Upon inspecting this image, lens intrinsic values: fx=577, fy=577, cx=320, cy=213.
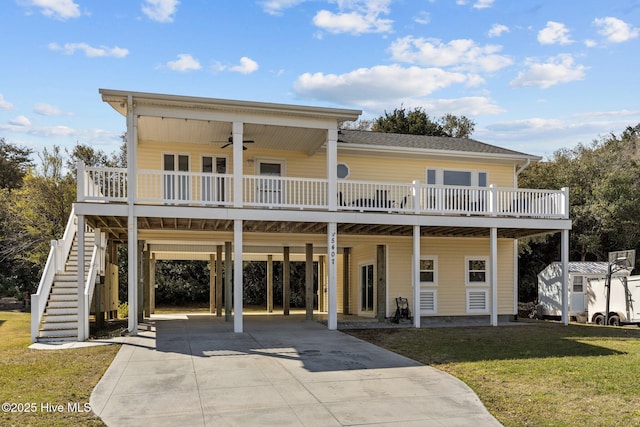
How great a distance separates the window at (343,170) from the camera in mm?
20781

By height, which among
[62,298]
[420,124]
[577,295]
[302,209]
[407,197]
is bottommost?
[577,295]

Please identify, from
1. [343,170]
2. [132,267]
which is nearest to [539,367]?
[132,267]

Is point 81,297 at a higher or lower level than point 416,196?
lower

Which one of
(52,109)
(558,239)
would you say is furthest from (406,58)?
(52,109)

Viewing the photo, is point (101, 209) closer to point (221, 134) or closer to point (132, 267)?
point (132, 267)

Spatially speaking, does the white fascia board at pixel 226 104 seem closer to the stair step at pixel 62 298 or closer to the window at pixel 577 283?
the stair step at pixel 62 298

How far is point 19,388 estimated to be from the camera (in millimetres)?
9117

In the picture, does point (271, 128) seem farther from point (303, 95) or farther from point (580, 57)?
point (303, 95)

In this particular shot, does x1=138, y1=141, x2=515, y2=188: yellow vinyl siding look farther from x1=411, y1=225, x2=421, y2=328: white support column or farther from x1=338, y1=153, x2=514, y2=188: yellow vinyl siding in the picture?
x1=411, y1=225, x2=421, y2=328: white support column

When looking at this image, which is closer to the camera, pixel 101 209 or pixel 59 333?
pixel 59 333

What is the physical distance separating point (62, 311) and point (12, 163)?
2967 centimetres

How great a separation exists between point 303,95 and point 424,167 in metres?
12.6

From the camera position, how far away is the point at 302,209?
1741 centimetres

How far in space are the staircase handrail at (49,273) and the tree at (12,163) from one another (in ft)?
74.2
